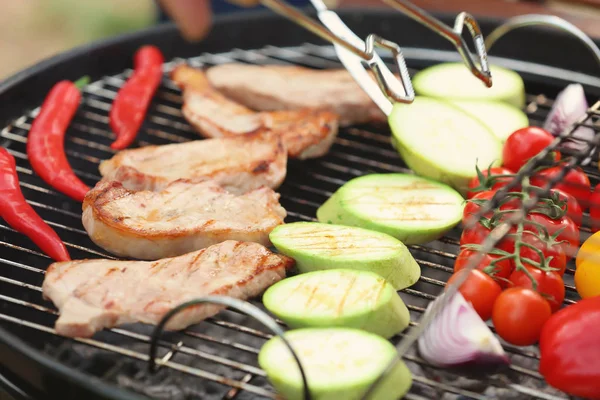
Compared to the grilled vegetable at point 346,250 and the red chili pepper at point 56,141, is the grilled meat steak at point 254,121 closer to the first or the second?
the red chili pepper at point 56,141

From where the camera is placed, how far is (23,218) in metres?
3.12

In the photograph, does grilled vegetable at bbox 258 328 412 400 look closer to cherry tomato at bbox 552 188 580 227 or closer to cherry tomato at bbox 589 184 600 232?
cherry tomato at bbox 552 188 580 227

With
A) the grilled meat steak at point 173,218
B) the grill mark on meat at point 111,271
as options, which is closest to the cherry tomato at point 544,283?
the grilled meat steak at point 173,218

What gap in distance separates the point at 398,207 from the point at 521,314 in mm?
826

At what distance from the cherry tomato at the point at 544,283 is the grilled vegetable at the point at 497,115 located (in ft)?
3.97

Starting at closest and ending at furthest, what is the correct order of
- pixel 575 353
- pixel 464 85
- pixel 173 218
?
pixel 575 353 → pixel 173 218 → pixel 464 85

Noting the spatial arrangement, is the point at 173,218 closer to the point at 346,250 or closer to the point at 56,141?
the point at 346,250

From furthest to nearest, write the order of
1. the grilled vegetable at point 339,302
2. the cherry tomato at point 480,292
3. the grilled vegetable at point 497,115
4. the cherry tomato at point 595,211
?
the grilled vegetable at point 497,115
the cherry tomato at point 595,211
the cherry tomato at point 480,292
the grilled vegetable at point 339,302

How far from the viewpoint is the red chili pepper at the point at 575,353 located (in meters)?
2.37

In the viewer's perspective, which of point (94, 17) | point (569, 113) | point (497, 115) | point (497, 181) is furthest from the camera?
point (94, 17)

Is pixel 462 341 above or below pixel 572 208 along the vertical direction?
below

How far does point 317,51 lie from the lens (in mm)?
4836

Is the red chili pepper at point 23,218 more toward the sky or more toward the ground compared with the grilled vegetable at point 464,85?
more toward the ground

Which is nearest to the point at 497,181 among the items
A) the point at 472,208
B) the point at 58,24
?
the point at 472,208
